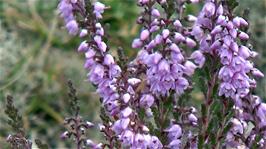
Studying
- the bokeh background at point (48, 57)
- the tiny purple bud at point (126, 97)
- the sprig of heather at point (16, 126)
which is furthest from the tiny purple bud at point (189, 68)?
the bokeh background at point (48, 57)

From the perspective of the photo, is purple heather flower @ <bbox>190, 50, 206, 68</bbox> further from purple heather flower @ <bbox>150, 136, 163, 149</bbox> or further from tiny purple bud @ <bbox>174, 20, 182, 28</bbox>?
purple heather flower @ <bbox>150, 136, 163, 149</bbox>

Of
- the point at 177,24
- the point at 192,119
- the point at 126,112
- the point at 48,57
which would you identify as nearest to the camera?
the point at 126,112

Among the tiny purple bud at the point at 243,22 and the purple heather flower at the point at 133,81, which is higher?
the tiny purple bud at the point at 243,22

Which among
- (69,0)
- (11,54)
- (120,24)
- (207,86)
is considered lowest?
(207,86)

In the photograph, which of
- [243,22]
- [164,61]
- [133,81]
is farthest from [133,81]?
[243,22]

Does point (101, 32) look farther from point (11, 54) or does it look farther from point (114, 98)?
point (11, 54)

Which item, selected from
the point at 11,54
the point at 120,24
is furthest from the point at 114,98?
the point at 120,24

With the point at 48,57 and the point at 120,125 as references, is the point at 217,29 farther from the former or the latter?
the point at 48,57

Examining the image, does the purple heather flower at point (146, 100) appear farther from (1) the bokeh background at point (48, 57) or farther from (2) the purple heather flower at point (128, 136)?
(1) the bokeh background at point (48, 57)
